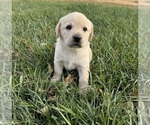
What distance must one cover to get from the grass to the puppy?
2 centimetres

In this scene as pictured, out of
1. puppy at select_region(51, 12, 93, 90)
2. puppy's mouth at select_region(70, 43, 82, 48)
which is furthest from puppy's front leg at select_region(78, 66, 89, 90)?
puppy's mouth at select_region(70, 43, 82, 48)

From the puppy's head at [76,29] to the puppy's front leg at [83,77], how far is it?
11cm

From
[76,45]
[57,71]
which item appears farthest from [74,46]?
[57,71]

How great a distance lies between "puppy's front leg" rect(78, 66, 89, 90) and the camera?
1.55 meters

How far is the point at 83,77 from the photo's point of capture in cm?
160

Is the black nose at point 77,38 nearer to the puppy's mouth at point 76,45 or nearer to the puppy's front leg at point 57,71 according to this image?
the puppy's mouth at point 76,45

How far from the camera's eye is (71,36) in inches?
61.6

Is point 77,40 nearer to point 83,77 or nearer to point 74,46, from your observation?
point 74,46

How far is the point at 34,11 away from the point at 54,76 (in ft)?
0.89

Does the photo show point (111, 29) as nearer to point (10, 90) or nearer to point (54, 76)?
point (54, 76)

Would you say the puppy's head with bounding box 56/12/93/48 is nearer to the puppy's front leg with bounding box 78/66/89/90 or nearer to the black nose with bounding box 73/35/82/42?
the black nose with bounding box 73/35/82/42

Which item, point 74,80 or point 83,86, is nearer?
point 83,86

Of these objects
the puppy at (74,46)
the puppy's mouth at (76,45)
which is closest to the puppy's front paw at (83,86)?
the puppy at (74,46)

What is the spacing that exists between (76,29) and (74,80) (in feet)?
0.73
